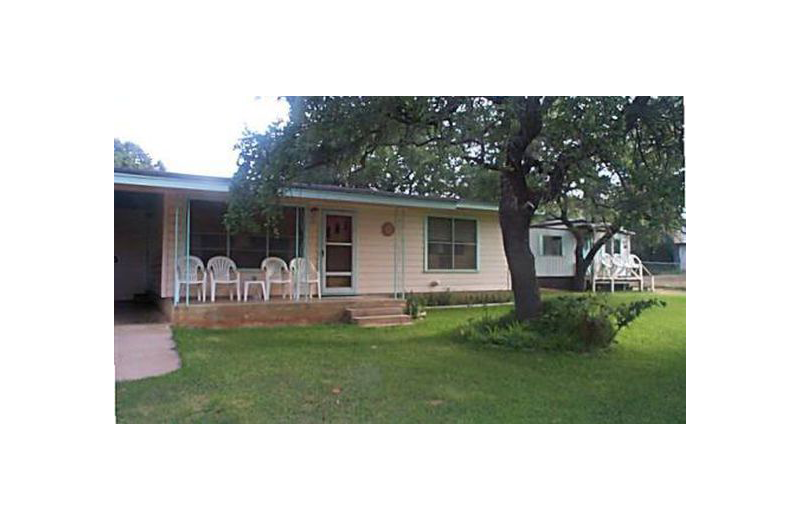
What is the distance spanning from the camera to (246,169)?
238 inches

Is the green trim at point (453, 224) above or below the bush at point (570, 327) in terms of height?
above

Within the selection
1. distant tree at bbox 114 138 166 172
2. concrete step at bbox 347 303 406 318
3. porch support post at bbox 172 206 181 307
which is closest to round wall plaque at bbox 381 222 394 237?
concrete step at bbox 347 303 406 318

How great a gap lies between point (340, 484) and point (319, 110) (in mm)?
3857

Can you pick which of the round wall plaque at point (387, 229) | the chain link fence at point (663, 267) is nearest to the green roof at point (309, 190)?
the round wall plaque at point (387, 229)

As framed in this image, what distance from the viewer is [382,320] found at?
26.7 feet

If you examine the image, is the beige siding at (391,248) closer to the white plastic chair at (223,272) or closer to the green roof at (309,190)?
the green roof at (309,190)

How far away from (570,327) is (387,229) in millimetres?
4778

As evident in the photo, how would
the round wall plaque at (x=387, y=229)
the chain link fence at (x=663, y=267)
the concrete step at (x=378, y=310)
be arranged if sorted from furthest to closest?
the chain link fence at (x=663, y=267)
the round wall plaque at (x=387, y=229)
the concrete step at (x=378, y=310)

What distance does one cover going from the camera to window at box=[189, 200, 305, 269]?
8539 millimetres

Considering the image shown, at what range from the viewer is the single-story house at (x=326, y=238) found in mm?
8086

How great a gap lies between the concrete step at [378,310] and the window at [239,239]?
5.28ft
